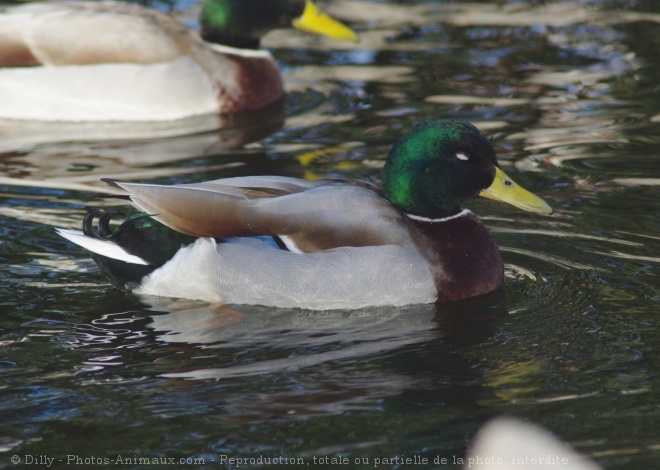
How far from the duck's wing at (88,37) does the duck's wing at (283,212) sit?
3958mm

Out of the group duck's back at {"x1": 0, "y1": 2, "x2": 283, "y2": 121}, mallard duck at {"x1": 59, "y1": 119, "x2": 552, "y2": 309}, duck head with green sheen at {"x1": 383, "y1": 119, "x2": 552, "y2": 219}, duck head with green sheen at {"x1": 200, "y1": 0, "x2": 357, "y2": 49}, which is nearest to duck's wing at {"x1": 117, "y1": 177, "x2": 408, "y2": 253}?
mallard duck at {"x1": 59, "y1": 119, "x2": 552, "y2": 309}

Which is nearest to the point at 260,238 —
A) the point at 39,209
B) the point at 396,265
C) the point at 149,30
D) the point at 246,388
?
the point at 396,265

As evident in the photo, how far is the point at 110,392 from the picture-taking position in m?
5.57

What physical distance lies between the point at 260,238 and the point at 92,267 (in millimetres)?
1257

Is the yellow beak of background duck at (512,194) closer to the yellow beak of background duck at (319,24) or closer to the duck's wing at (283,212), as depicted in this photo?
the duck's wing at (283,212)

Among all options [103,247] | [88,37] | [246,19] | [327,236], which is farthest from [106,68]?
[327,236]

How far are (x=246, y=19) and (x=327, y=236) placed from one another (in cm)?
511

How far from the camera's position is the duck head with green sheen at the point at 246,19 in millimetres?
11070

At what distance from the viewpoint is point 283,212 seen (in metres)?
6.49

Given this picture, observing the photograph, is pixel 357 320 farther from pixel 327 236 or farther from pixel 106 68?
pixel 106 68

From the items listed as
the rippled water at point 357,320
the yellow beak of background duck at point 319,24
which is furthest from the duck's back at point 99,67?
the yellow beak of background duck at point 319,24

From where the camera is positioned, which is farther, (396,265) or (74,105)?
(74,105)

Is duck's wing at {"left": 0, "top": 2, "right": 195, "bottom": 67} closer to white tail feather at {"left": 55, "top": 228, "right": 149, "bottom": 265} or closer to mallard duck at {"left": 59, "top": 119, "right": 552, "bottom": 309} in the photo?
mallard duck at {"left": 59, "top": 119, "right": 552, "bottom": 309}

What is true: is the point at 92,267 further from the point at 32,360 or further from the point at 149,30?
the point at 149,30
